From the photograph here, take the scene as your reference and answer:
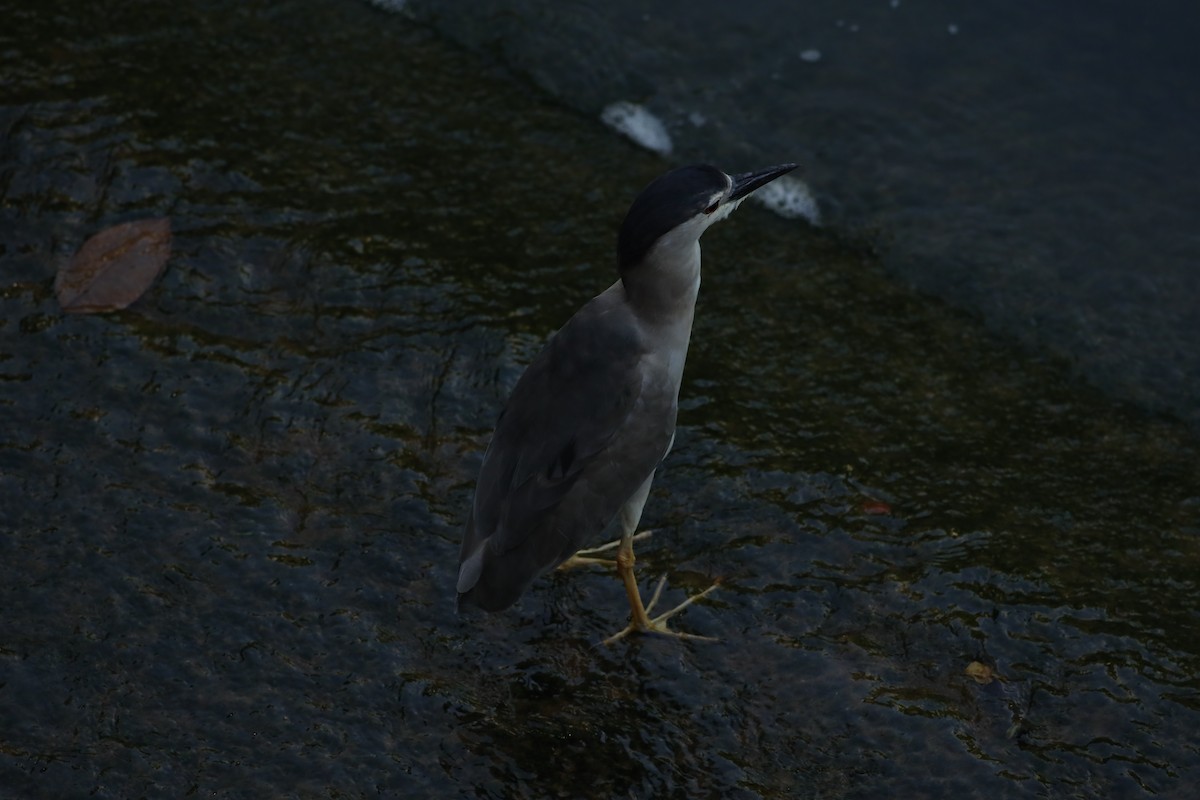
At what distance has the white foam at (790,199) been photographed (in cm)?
613

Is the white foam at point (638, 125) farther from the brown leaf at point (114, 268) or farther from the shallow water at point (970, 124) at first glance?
the brown leaf at point (114, 268)

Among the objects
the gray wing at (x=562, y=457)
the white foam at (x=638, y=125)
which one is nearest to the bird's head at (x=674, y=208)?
the gray wing at (x=562, y=457)

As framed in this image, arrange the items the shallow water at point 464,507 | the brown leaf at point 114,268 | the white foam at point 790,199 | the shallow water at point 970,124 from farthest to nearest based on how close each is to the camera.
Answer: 1. the white foam at point 790,199
2. the shallow water at point 970,124
3. the brown leaf at point 114,268
4. the shallow water at point 464,507

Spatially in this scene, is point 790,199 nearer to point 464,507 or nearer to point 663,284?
point 663,284

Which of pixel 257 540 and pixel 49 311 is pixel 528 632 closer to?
pixel 257 540

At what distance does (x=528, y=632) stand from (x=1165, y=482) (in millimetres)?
2515

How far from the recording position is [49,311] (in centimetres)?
464

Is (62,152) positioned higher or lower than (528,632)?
higher

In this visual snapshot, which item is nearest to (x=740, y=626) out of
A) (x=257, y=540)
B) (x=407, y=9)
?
(x=257, y=540)

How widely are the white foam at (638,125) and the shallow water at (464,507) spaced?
48cm

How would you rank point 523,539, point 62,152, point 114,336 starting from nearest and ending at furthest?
point 523,539 → point 114,336 → point 62,152

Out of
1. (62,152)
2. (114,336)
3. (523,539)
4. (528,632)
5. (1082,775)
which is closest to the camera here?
(1082,775)

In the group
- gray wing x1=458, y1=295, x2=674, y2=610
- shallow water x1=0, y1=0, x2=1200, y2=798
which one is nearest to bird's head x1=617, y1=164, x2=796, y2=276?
gray wing x1=458, y1=295, x2=674, y2=610

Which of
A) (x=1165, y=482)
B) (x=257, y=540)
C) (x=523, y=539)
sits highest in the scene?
(x=523, y=539)
